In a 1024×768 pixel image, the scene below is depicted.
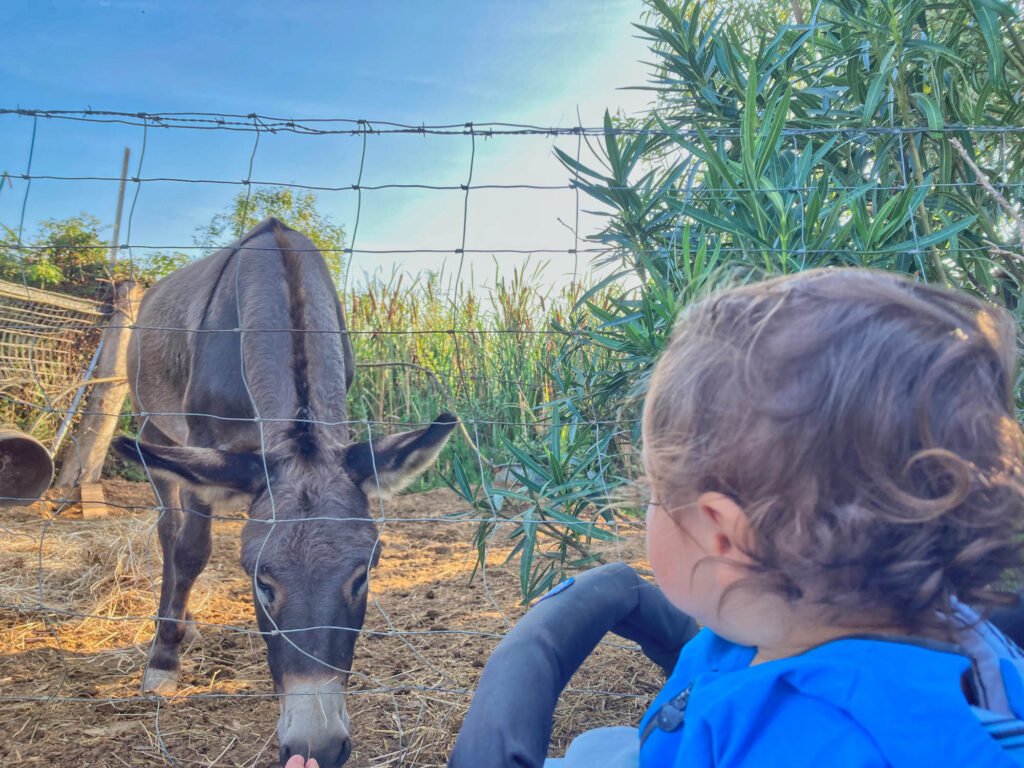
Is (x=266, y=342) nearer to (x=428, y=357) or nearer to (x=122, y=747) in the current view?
(x=122, y=747)

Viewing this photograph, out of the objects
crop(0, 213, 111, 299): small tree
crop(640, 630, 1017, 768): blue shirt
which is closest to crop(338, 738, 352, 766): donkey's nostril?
crop(640, 630, 1017, 768): blue shirt

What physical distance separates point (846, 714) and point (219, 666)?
3.25 metres

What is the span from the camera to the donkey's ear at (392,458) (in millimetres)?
2689

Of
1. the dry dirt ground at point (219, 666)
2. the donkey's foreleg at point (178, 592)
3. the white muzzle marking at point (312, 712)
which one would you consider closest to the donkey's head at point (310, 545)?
the white muzzle marking at point (312, 712)

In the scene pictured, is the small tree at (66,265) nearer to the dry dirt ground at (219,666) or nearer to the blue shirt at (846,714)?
the dry dirt ground at (219,666)

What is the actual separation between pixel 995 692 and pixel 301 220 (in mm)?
7853

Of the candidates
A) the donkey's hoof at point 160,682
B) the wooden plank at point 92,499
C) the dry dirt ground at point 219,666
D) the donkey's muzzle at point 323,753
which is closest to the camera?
the donkey's muzzle at point 323,753

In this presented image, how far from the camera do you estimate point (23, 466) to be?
5.12 m

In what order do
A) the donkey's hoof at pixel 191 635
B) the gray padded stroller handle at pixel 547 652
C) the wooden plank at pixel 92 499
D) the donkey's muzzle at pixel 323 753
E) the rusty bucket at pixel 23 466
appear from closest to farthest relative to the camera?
1. the gray padded stroller handle at pixel 547 652
2. the donkey's muzzle at pixel 323 753
3. the donkey's hoof at pixel 191 635
4. the rusty bucket at pixel 23 466
5. the wooden plank at pixel 92 499

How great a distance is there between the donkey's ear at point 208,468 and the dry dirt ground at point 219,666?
45 cm

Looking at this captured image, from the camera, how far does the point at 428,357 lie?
839 centimetres

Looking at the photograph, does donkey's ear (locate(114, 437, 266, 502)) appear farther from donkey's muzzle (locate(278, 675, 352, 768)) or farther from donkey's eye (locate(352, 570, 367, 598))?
donkey's muzzle (locate(278, 675, 352, 768))

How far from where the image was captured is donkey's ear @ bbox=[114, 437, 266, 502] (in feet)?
8.23

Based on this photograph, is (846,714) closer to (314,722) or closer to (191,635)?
(314,722)
